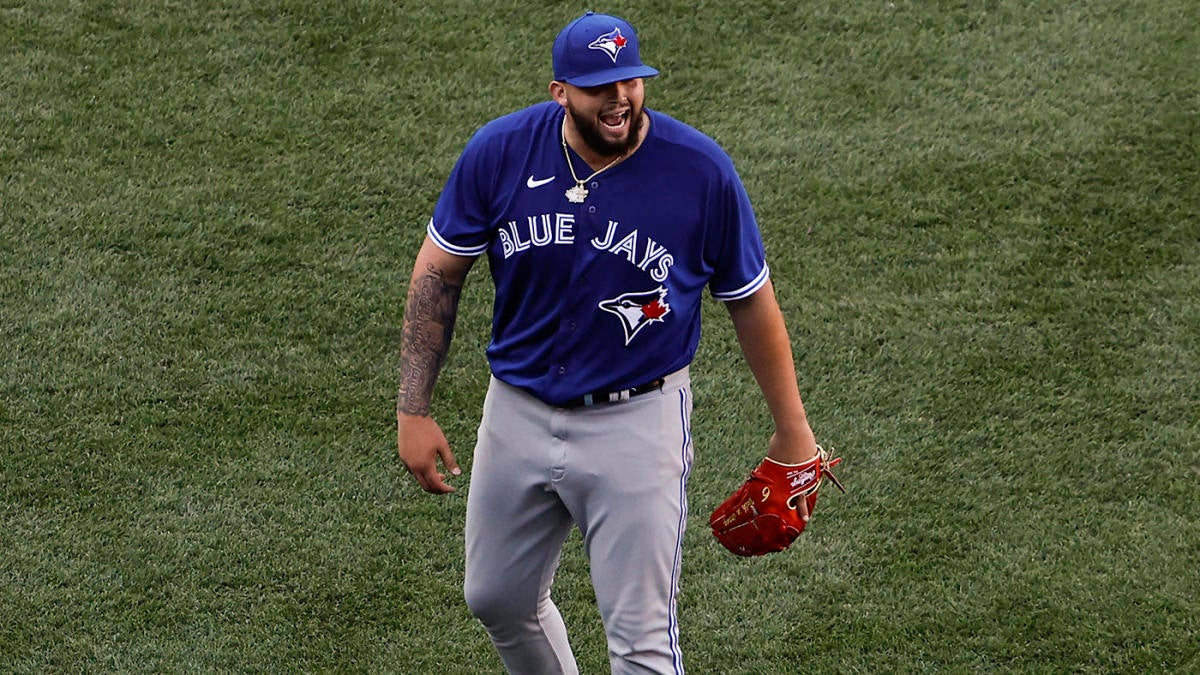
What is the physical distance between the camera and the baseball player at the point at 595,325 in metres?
3.65

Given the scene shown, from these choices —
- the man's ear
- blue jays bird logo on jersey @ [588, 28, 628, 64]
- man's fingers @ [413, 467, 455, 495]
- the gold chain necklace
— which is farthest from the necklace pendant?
man's fingers @ [413, 467, 455, 495]

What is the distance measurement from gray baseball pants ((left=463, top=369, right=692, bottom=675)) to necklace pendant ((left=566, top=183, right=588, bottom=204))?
0.51 meters

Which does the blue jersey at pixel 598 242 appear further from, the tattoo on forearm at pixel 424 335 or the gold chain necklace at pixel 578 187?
the tattoo on forearm at pixel 424 335

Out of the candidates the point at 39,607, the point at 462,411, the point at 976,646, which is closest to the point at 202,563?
the point at 39,607

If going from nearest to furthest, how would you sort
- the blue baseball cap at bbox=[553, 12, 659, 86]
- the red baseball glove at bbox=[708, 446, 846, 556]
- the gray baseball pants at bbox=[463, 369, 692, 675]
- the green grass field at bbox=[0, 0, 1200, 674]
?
the blue baseball cap at bbox=[553, 12, 659, 86]
the gray baseball pants at bbox=[463, 369, 692, 675]
the red baseball glove at bbox=[708, 446, 846, 556]
the green grass field at bbox=[0, 0, 1200, 674]

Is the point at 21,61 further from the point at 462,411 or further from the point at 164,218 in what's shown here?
the point at 462,411

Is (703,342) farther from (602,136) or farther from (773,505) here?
(602,136)

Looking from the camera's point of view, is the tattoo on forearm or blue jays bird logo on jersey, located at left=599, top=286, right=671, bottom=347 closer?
blue jays bird logo on jersey, located at left=599, top=286, right=671, bottom=347

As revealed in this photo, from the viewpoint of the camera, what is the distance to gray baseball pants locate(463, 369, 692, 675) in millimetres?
3770

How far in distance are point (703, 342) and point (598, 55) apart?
2485 mm

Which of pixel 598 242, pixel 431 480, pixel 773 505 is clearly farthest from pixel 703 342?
pixel 598 242

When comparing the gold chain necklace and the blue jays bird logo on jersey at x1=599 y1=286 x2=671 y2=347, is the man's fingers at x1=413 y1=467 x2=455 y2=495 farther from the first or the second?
the gold chain necklace

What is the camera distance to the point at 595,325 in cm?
373

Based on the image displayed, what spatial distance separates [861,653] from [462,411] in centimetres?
172
